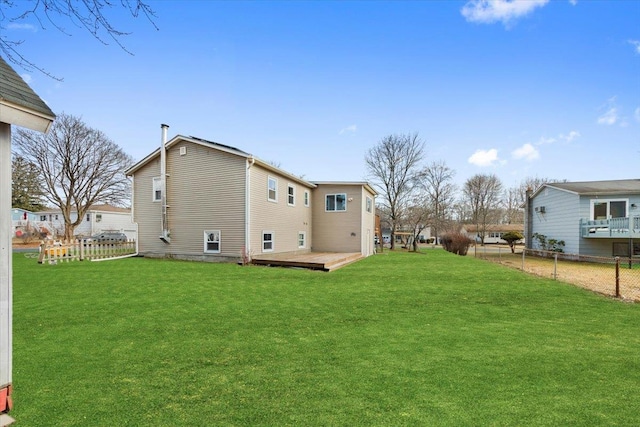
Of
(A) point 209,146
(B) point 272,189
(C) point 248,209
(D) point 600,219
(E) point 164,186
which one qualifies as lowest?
(D) point 600,219

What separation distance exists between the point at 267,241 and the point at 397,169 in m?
20.6

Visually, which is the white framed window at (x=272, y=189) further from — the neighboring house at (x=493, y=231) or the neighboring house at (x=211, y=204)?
the neighboring house at (x=493, y=231)

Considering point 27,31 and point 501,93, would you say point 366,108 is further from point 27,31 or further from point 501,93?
point 27,31

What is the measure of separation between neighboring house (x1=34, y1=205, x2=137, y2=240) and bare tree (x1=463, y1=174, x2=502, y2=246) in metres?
50.8

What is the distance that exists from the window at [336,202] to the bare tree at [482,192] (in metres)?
39.7

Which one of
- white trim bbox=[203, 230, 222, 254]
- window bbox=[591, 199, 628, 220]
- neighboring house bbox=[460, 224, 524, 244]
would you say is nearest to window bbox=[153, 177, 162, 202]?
white trim bbox=[203, 230, 222, 254]

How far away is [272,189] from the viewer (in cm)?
1625

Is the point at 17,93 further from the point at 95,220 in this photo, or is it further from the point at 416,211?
the point at 95,220

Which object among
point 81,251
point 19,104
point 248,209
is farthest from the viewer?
point 81,251

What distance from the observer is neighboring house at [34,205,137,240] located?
39.1m

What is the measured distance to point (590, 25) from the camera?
42.4 ft

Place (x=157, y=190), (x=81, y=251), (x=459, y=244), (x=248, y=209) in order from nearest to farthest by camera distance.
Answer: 1. (x=248, y=209)
2. (x=81, y=251)
3. (x=157, y=190)
4. (x=459, y=244)

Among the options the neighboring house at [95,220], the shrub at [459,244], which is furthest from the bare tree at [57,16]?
the neighboring house at [95,220]

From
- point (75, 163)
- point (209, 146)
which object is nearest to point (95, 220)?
point (75, 163)
